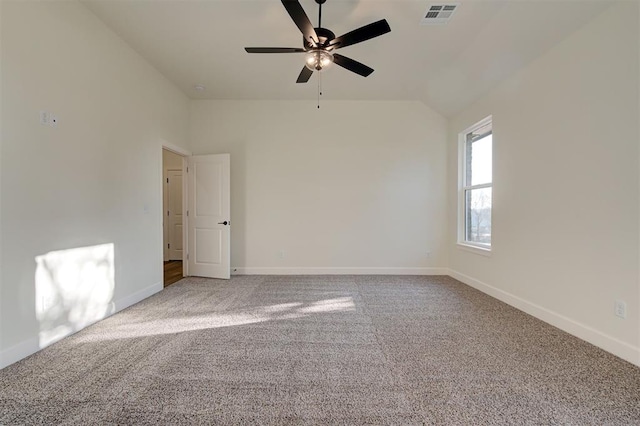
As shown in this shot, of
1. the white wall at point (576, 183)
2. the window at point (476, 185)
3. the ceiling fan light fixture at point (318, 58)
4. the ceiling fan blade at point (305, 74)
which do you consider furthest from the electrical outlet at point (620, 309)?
the ceiling fan blade at point (305, 74)

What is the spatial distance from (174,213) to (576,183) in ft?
22.6

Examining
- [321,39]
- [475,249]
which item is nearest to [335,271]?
[475,249]

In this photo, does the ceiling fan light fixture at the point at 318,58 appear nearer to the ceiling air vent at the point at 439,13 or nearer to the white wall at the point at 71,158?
the ceiling air vent at the point at 439,13

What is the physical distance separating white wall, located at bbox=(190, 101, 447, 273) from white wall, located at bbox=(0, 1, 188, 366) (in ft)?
4.38

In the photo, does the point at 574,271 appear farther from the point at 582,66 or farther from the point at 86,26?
the point at 86,26

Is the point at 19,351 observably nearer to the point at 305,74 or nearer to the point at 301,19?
the point at 301,19

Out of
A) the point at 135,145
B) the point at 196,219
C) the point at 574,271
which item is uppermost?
the point at 135,145

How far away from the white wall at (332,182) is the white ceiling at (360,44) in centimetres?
54

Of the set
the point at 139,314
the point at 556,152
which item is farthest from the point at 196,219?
the point at 556,152

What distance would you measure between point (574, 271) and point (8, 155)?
4646 mm

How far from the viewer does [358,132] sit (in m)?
4.73

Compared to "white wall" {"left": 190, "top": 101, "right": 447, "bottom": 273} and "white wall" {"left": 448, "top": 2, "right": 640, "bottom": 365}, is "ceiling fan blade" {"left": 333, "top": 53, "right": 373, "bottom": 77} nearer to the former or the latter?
"white wall" {"left": 448, "top": 2, "right": 640, "bottom": 365}

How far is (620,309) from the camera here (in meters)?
2.10

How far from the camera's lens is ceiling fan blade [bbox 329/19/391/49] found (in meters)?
2.05
